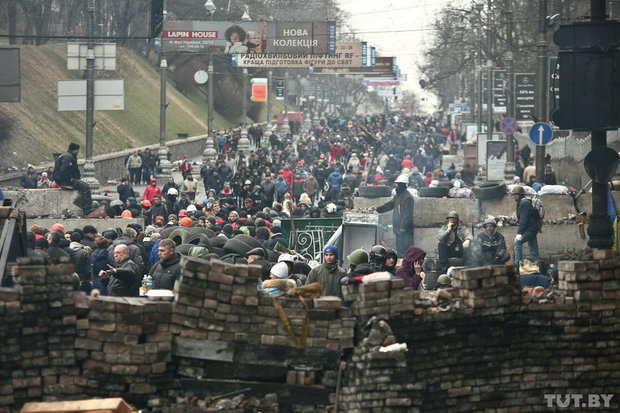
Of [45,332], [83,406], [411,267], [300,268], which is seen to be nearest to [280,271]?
[411,267]

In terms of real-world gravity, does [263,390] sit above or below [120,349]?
below

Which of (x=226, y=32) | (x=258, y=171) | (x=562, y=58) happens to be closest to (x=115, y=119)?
(x=226, y=32)

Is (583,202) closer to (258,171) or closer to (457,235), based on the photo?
(457,235)

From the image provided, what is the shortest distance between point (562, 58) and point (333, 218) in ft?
23.8

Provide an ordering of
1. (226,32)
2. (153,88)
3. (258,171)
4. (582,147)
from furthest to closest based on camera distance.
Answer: (153,88) → (226,32) → (582,147) → (258,171)

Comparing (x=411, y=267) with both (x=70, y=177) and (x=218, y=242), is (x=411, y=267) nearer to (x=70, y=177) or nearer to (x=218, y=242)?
(x=218, y=242)

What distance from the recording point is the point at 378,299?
8.44m

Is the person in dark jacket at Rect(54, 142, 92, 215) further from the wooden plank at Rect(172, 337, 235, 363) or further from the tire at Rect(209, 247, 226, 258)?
the wooden plank at Rect(172, 337, 235, 363)

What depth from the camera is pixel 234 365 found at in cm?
828

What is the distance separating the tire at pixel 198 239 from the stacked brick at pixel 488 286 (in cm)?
512

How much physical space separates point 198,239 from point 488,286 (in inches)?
243

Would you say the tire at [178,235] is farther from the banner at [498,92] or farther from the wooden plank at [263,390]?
the banner at [498,92]

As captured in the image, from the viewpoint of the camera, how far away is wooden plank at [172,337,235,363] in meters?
8.22
